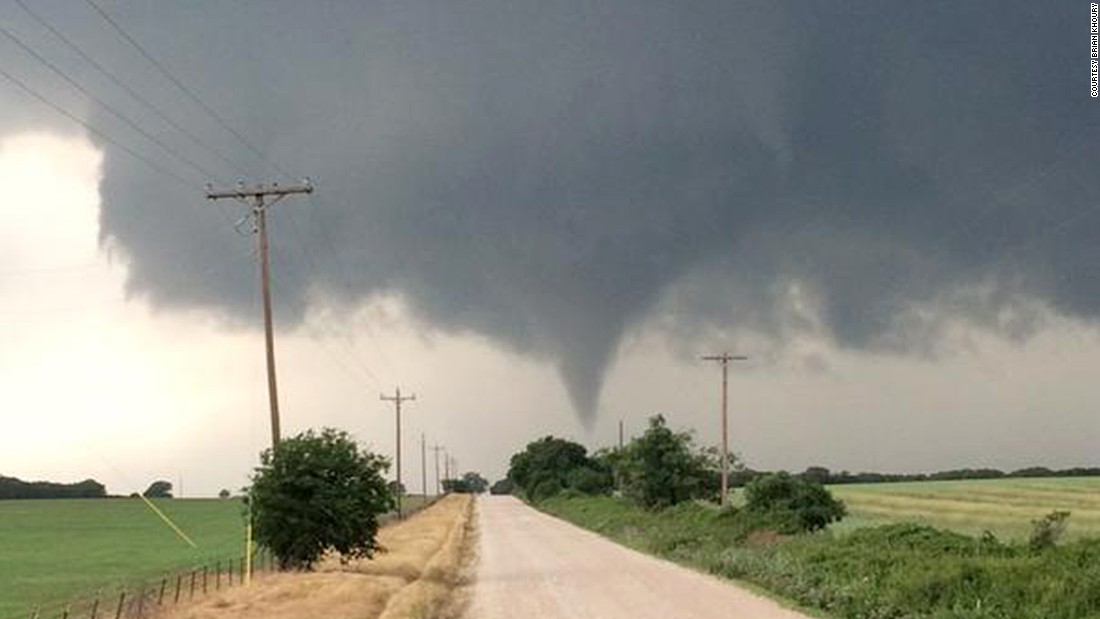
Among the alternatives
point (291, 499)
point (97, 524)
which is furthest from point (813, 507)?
point (97, 524)

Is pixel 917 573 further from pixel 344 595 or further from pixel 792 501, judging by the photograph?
pixel 792 501

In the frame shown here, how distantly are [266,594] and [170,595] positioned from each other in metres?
5.98

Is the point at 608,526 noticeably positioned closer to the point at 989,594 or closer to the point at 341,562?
the point at 341,562

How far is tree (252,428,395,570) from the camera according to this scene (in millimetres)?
41469

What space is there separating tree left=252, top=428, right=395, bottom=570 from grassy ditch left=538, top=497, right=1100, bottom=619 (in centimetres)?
1245

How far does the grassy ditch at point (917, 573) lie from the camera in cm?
2644

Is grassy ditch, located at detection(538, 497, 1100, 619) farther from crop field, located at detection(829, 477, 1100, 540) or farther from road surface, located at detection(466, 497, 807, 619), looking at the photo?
crop field, located at detection(829, 477, 1100, 540)

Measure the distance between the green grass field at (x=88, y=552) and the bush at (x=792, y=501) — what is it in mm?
26906

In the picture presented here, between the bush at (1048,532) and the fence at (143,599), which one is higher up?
the bush at (1048,532)

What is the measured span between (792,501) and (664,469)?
125 feet

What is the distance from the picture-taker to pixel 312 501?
41.6 metres

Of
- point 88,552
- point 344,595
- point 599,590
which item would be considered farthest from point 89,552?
point 344,595

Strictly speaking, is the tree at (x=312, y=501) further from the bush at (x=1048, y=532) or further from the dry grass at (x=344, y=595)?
the bush at (x=1048, y=532)

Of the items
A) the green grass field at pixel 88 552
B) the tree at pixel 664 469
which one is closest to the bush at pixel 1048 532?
the green grass field at pixel 88 552
